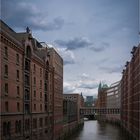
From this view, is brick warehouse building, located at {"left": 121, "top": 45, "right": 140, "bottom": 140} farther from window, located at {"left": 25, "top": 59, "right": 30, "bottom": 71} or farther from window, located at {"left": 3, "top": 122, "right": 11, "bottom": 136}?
window, located at {"left": 3, "top": 122, "right": 11, "bottom": 136}

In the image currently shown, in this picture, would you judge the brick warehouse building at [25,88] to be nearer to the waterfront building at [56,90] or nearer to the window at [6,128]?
the window at [6,128]

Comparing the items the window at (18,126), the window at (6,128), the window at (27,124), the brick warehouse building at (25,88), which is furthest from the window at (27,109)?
the window at (6,128)

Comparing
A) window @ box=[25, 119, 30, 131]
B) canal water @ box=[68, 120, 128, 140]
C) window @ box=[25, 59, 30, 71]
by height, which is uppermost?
window @ box=[25, 59, 30, 71]

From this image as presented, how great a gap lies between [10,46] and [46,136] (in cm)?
2573

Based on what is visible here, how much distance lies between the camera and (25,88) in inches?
2019

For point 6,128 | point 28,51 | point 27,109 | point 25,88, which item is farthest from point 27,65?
point 6,128

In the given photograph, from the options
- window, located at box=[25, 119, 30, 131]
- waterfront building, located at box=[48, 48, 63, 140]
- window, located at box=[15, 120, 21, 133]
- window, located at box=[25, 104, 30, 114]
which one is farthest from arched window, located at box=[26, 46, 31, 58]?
waterfront building, located at box=[48, 48, 63, 140]

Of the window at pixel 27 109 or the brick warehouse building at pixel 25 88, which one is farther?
the window at pixel 27 109

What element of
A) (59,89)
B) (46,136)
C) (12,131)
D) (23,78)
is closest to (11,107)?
(12,131)

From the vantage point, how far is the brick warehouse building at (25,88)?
4250 centimetres

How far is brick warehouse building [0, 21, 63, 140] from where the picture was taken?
4250 centimetres

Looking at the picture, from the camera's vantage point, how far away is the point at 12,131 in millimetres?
44250

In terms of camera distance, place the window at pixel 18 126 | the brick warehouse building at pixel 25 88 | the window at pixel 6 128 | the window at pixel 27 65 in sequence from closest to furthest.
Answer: the window at pixel 6 128 < the brick warehouse building at pixel 25 88 < the window at pixel 18 126 < the window at pixel 27 65

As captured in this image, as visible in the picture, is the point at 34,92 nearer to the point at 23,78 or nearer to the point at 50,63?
the point at 23,78
